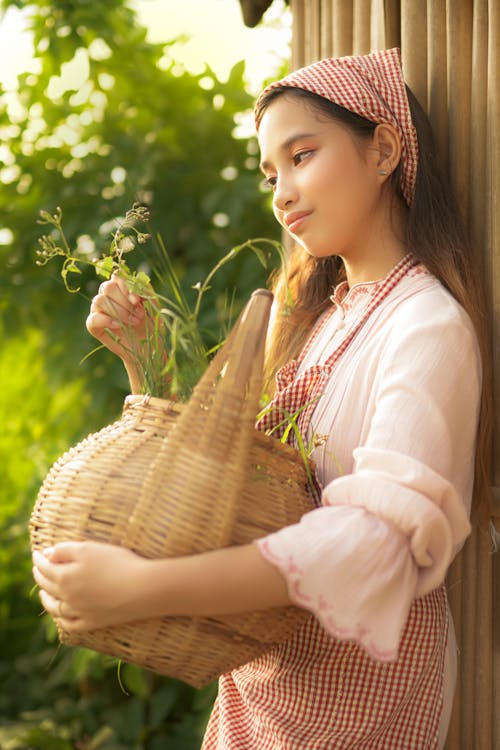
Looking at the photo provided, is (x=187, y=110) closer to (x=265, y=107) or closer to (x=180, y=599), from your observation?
(x=265, y=107)

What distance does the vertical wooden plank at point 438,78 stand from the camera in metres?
1.47

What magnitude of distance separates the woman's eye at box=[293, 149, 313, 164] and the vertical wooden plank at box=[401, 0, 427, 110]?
0.31 meters

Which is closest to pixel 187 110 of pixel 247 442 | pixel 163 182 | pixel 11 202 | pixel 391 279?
pixel 163 182

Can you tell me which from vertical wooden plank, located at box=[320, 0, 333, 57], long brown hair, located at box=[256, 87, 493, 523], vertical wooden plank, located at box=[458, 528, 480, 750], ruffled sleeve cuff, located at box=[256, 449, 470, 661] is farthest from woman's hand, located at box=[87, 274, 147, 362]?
vertical wooden plank, located at box=[320, 0, 333, 57]

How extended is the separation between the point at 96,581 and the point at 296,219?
2.12 ft

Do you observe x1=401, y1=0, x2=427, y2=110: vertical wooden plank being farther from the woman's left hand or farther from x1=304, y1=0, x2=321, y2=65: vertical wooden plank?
the woman's left hand

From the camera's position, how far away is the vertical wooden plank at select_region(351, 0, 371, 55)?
5.60 feet

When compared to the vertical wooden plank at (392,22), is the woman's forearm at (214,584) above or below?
below

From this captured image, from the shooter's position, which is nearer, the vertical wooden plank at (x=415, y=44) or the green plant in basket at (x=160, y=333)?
the green plant in basket at (x=160, y=333)

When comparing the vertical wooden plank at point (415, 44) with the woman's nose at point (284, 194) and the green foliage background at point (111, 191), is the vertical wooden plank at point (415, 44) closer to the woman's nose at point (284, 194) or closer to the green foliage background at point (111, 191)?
the woman's nose at point (284, 194)

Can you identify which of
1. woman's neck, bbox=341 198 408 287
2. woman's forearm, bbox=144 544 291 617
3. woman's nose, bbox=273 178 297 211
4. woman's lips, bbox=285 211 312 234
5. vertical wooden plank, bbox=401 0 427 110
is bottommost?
woman's forearm, bbox=144 544 291 617

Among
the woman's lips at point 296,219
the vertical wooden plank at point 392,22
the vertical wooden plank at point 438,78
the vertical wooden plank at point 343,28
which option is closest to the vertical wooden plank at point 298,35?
the vertical wooden plank at point 343,28

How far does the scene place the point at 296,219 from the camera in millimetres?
1350

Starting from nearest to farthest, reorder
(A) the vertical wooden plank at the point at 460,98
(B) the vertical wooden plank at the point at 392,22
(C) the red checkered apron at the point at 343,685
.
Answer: (C) the red checkered apron at the point at 343,685, (A) the vertical wooden plank at the point at 460,98, (B) the vertical wooden plank at the point at 392,22
